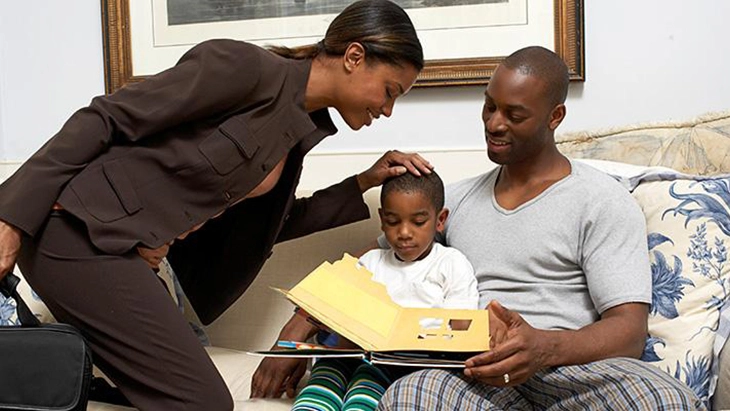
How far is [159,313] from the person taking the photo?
1436mm

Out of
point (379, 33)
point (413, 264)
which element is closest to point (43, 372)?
point (413, 264)

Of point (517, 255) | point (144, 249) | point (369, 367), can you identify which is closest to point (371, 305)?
point (369, 367)

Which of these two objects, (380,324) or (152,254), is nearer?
(380,324)

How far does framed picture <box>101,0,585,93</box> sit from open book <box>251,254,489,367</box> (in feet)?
2.58

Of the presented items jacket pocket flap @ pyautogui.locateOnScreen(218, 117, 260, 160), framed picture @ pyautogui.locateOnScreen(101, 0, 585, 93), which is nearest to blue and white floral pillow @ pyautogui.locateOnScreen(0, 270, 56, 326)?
jacket pocket flap @ pyautogui.locateOnScreen(218, 117, 260, 160)

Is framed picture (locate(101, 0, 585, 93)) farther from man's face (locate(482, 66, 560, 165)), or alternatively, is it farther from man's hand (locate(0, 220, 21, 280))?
man's hand (locate(0, 220, 21, 280))

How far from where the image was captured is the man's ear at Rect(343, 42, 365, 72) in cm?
156

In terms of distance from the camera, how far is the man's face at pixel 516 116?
5.14ft

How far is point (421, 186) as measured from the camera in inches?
65.4

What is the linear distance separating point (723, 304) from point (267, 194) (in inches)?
37.7

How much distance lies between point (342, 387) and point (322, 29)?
1079mm

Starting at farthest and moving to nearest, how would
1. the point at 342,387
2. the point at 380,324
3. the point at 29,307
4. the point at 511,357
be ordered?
1. the point at 29,307
2. the point at 342,387
3. the point at 380,324
4. the point at 511,357

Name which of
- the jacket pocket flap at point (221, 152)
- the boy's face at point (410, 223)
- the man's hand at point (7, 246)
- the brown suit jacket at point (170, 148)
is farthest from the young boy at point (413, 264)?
the man's hand at point (7, 246)

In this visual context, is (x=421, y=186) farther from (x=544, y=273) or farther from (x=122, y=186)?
(x=122, y=186)
